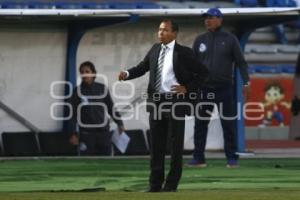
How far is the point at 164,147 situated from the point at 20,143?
254 inches

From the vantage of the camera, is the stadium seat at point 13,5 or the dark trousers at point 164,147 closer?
the dark trousers at point 164,147

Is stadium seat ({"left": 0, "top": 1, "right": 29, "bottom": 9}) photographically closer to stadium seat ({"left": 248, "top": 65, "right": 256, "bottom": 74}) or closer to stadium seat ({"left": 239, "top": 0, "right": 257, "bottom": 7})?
stadium seat ({"left": 239, "top": 0, "right": 257, "bottom": 7})

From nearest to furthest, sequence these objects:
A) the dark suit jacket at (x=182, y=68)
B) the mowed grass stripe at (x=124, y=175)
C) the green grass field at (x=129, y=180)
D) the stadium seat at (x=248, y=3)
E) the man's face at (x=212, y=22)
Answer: the green grass field at (x=129, y=180) < the dark suit jacket at (x=182, y=68) < the mowed grass stripe at (x=124, y=175) < the man's face at (x=212, y=22) < the stadium seat at (x=248, y=3)

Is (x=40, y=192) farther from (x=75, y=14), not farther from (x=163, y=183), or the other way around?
(x=75, y=14)

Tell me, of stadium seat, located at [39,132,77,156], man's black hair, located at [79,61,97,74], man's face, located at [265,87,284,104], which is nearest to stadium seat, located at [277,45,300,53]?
man's face, located at [265,87,284,104]

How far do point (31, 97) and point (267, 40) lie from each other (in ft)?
44.7

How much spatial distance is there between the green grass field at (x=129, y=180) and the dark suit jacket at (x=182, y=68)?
3.74ft

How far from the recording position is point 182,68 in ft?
42.1

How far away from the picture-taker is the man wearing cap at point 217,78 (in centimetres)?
1639

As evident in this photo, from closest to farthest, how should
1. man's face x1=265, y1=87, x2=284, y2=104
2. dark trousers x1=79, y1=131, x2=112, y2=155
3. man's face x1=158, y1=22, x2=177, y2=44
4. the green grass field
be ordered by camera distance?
the green grass field → man's face x1=158, y1=22, x2=177, y2=44 → dark trousers x1=79, y1=131, x2=112, y2=155 → man's face x1=265, y1=87, x2=284, y2=104

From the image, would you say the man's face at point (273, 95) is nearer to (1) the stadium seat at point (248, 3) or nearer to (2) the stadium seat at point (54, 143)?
(1) the stadium seat at point (248, 3)

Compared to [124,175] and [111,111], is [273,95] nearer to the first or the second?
[111,111]

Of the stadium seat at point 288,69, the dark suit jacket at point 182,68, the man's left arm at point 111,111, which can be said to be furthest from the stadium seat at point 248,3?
the dark suit jacket at point 182,68

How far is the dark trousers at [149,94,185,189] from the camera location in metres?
12.7
